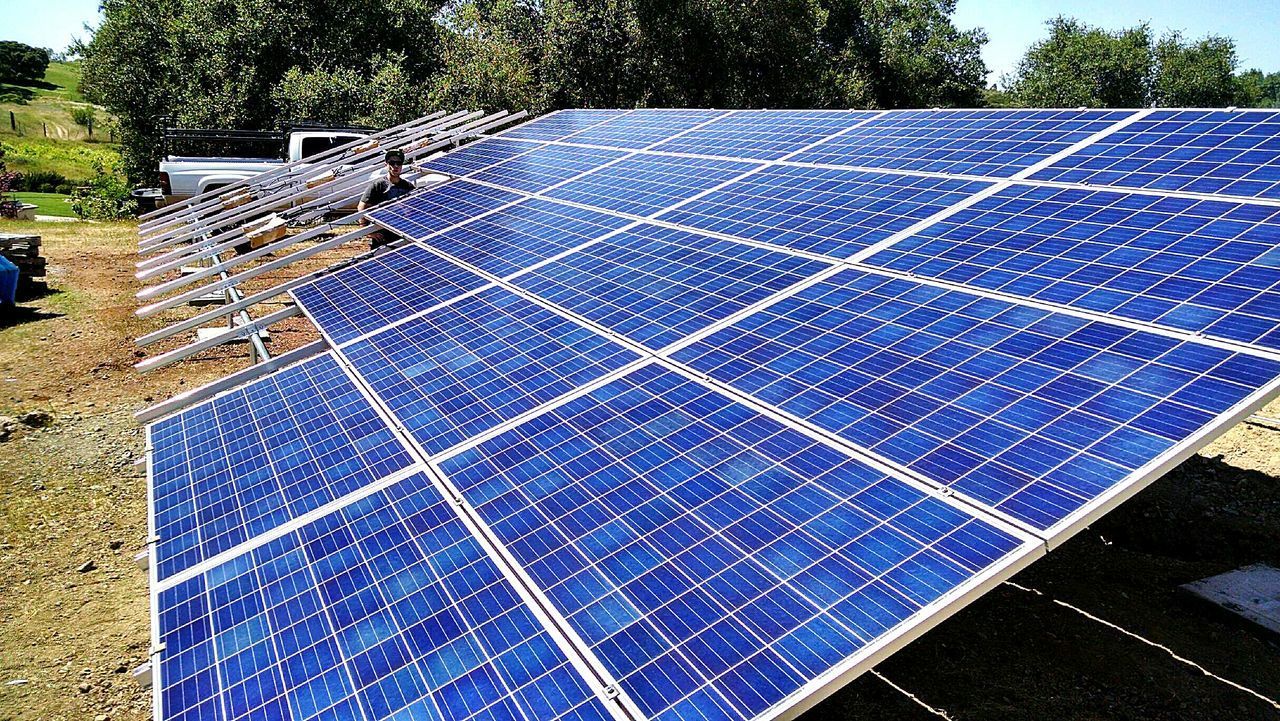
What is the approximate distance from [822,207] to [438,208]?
873 centimetres

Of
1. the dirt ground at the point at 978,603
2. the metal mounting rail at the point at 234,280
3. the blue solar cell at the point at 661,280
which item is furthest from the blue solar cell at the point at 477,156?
the blue solar cell at the point at 661,280

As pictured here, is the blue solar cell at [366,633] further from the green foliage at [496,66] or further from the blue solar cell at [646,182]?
the green foliage at [496,66]

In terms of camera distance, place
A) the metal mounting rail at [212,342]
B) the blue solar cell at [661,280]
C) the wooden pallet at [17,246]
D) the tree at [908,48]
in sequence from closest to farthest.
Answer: the blue solar cell at [661,280], the metal mounting rail at [212,342], the wooden pallet at [17,246], the tree at [908,48]

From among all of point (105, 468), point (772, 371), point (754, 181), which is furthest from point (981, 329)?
point (105, 468)

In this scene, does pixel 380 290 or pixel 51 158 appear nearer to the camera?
pixel 380 290

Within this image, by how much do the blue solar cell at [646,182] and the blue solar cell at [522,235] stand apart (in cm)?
50

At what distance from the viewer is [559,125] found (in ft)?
76.6

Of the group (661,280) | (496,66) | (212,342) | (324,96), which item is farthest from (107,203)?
(661,280)

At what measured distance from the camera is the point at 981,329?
7.59 metres

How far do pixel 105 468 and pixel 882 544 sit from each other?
14452 millimetres

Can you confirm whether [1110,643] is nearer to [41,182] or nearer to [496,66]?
[496,66]

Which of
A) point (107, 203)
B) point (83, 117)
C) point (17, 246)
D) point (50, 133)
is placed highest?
point (83, 117)

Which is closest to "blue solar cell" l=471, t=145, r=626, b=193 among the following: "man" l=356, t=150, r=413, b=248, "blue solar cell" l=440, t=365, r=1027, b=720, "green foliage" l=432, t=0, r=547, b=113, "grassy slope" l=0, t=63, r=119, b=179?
"man" l=356, t=150, r=413, b=248

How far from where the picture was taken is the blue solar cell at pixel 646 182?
13797mm
